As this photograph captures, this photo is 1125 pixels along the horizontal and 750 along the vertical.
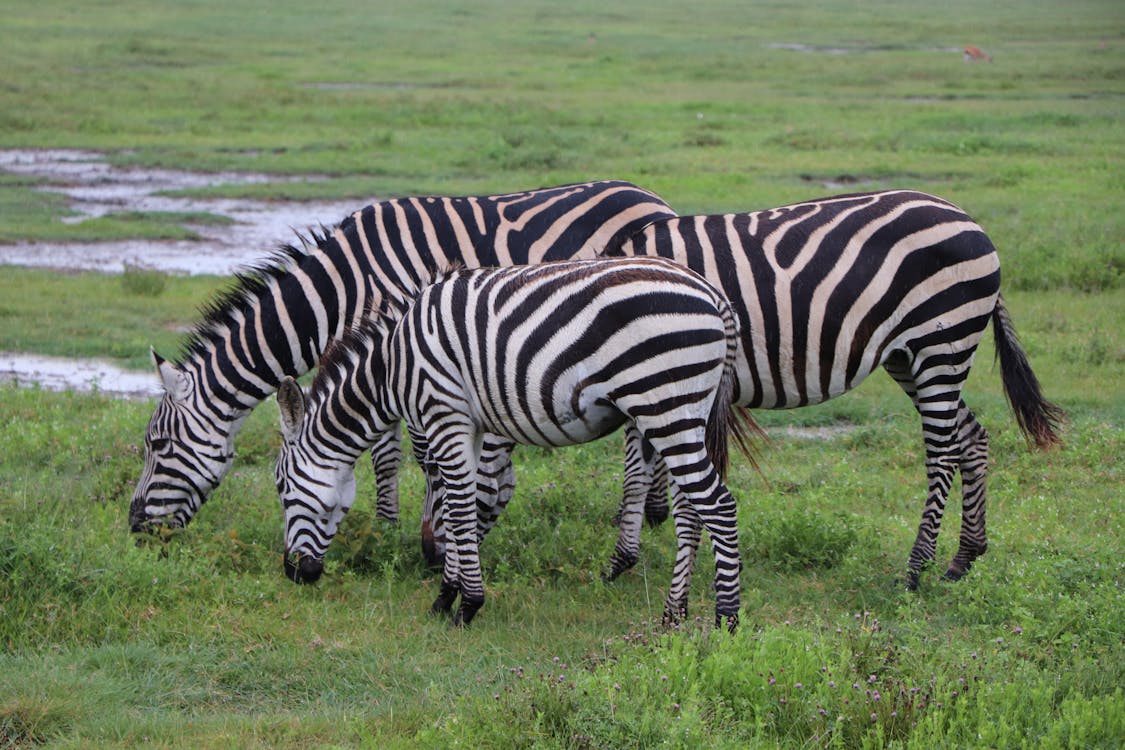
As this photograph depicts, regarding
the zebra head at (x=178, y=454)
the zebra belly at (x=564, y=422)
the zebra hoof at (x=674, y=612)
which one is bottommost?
the zebra hoof at (x=674, y=612)

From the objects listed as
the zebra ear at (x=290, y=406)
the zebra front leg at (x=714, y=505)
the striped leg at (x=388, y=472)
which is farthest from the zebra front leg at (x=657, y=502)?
the zebra ear at (x=290, y=406)

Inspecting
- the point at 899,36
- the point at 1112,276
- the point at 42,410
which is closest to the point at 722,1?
the point at 899,36

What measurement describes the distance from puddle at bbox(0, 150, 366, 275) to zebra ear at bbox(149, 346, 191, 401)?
20.7ft

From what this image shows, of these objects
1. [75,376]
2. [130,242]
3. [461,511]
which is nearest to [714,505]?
[461,511]

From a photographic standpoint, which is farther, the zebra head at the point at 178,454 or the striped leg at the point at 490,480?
the zebra head at the point at 178,454

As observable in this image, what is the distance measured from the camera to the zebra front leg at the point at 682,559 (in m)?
6.01

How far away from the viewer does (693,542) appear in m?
6.05

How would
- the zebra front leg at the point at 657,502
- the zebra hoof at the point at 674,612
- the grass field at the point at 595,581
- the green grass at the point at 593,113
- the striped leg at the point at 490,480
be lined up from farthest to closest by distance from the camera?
the green grass at the point at 593,113
the zebra front leg at the point at 657,502
the striped leg at the point at 490,480
the zebra hoof at the point at 674,612
the grass field at the point at 595,581

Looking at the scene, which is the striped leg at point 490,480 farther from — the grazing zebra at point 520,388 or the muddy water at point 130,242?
the muddy water at point 130,242

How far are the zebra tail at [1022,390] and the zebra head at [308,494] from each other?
3.84 metres

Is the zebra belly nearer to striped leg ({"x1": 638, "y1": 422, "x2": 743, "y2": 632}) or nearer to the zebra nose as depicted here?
striped leg ({"x1": 638, "y1": 422, "x2": 743, "y2": 632})

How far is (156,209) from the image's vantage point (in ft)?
59.0

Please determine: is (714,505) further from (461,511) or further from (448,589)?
(448,589)

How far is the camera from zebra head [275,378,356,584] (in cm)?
639
